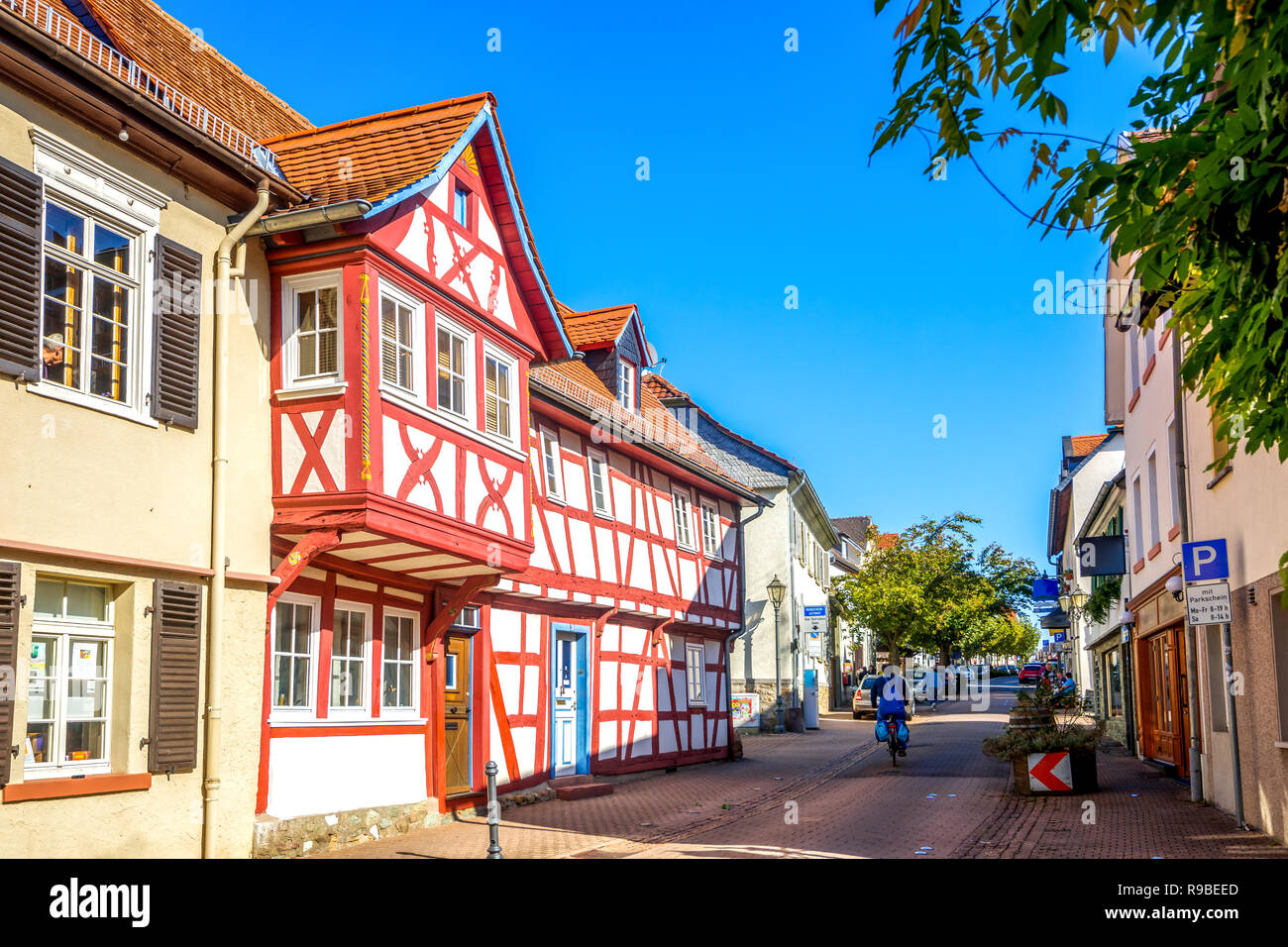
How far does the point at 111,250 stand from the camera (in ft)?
32.9

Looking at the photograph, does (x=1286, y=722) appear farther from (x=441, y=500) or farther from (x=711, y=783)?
(x=711, y=783)

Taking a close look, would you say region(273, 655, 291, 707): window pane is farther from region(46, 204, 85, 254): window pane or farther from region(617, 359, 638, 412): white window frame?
region(617, 359, 638, 412): white window frame

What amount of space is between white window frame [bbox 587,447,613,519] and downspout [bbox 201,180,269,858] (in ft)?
30.8

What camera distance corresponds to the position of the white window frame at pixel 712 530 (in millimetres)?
25708

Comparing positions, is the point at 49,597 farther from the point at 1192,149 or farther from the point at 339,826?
the point at 1192,149

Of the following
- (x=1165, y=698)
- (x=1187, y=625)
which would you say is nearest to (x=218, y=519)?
(x=1187, y=625)

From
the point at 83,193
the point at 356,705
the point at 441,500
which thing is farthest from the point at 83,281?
the point at 356,705

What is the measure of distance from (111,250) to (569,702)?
10984mm

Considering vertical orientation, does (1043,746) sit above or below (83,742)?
below

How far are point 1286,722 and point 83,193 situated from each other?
11410mm

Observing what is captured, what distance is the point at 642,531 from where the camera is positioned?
869 inches

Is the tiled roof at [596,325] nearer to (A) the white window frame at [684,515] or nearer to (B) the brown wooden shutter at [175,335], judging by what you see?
(A) the white window frame at [684,515]

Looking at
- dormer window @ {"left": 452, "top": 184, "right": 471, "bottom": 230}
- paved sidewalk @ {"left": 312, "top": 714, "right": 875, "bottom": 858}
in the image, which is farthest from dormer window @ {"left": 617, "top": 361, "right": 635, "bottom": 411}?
dormer window @ {"left": 452, "top": 184, "right": 471, "bottom": 230}

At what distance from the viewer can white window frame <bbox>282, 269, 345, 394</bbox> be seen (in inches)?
460
